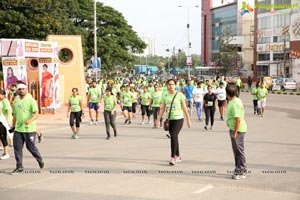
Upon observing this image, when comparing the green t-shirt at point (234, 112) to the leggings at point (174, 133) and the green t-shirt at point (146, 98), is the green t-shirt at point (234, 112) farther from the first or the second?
the green t-shirt at point (146, 98)

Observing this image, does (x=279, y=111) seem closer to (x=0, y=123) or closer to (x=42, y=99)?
(x=42, y=99)

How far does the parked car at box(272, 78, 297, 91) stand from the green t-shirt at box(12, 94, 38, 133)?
40.0 m

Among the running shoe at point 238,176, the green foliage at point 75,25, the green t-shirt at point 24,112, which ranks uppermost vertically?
the green foliage at point 75,25

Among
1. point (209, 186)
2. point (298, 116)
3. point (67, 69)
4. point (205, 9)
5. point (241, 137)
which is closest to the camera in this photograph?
point (209, 186)

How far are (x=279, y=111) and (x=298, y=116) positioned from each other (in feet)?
8.69

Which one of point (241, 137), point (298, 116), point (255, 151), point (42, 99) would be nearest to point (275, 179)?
point (241, 137)

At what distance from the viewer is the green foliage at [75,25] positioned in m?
32.1

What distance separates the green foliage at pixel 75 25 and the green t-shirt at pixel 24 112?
23.4 metres

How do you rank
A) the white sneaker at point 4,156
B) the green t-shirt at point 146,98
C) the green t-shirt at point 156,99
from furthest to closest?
the green t-shirt at point 146,98, the green t-shirt at point 156,99, the white sneaker at point 4,156

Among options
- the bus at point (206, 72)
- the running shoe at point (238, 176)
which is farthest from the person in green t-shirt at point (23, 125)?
the bus at point (206, 72)

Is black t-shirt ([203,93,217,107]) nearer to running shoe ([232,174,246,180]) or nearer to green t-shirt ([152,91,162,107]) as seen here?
green t-shirt ([152,91,162,107])

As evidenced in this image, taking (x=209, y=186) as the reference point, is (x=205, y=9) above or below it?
above

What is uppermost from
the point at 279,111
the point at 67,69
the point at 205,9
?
the point at 205,9

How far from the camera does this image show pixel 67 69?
90.3ft
